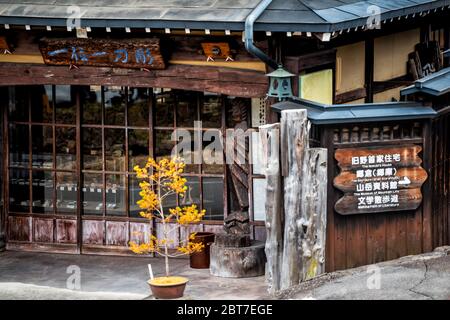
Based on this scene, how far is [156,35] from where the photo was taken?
687 inches

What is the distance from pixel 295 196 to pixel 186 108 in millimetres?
3855

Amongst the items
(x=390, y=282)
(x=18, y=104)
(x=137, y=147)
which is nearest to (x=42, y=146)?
(x=18, y=104)

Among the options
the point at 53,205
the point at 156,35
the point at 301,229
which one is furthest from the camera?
the point at 53,205

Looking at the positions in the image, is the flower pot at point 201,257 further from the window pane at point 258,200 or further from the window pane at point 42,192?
the window pane at point 42,192

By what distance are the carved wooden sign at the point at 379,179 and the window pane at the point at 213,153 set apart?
3.30 meters

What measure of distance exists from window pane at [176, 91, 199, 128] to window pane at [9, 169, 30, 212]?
3159mm

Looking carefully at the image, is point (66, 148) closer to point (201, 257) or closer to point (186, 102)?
point (186, 102)

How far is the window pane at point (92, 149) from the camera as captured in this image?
19000 mm

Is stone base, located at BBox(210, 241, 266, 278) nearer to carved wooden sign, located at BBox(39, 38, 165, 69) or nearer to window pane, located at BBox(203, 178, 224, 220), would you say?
window pane, located at BBox(203, 178, 224, 220)

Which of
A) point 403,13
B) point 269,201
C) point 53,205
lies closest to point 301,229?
point 269,201

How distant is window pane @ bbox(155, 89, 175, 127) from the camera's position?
18453mm

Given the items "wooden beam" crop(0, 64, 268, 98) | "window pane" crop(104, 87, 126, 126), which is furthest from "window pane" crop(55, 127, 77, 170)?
"wooden beam" crop(0, 64, 268, 98)
